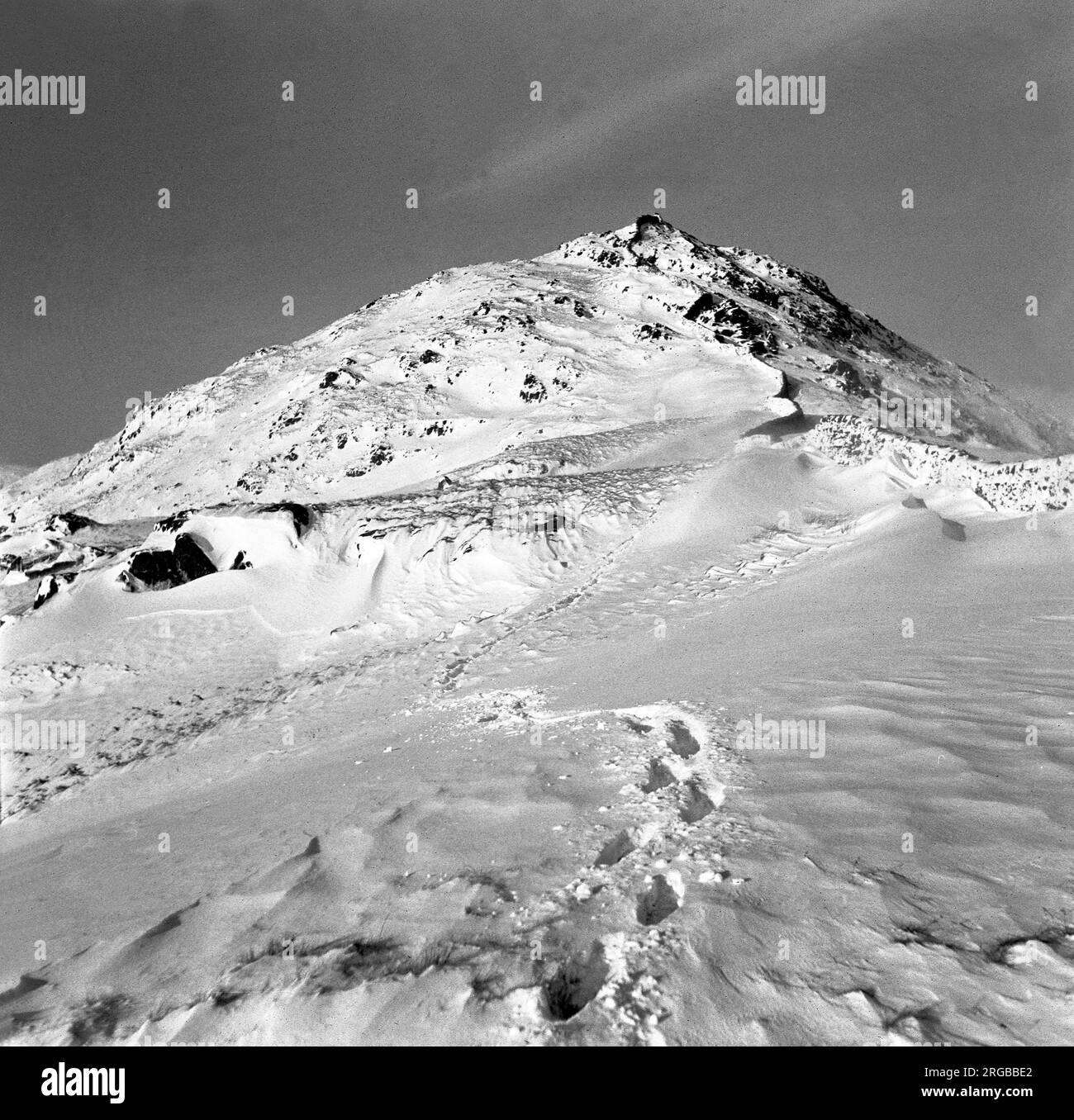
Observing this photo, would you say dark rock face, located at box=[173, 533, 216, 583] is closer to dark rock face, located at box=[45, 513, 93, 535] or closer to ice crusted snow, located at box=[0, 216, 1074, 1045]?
ice crusted snow, located at box=[0, 216, 1074, 1045]

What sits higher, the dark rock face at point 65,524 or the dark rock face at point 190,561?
the dark rock face at point 65,524

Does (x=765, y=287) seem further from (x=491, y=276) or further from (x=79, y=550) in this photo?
(x=79, y=550)

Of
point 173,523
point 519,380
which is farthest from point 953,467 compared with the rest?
point 519,380

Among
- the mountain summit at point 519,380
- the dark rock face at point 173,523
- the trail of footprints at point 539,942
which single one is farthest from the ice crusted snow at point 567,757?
the mountain summit at point 519,380

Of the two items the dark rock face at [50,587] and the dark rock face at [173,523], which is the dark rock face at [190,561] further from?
the dark rock face at [50,587]
